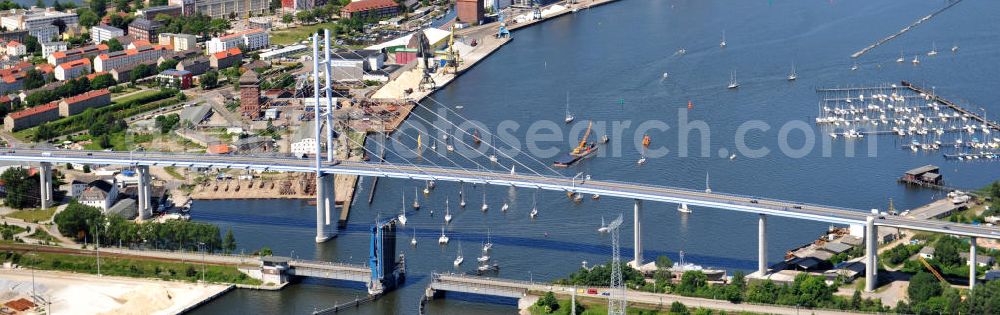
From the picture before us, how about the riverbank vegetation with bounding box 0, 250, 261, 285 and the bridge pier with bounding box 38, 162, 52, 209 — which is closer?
the riverbank vegetation with bounding box 0, 250, 261, 285

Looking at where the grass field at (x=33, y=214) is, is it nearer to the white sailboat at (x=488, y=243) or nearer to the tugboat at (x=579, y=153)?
the white sailboat at (x=488, y=243)

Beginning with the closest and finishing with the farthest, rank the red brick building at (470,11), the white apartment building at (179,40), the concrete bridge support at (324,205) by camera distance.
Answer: the concrete bridge support at (324,205) → the white apartment building at (179,40) → the red brick building at (470,11)

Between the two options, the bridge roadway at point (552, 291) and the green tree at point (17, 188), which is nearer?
the bridge roadway at point (552, 291)

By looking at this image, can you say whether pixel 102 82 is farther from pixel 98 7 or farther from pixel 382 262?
pixel 382 262

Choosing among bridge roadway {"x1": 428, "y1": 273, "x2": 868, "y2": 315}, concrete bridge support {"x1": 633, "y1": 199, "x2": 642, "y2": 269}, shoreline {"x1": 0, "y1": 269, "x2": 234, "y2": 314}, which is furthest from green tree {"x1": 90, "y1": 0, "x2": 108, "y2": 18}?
concrete bridge support {"x1": 633, "y1": 199, "x2": 642, "y2": 269}

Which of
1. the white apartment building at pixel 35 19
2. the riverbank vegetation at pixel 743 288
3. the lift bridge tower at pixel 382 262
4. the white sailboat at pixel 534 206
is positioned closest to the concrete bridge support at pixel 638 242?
the riverbank vegetation at pixel 743 288

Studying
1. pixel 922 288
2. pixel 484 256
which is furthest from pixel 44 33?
pixel 922 288

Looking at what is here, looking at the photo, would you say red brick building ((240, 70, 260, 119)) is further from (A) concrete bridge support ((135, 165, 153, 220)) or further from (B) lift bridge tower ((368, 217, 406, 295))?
(B) lift bridge tower ((368, 217, 406, 295))
